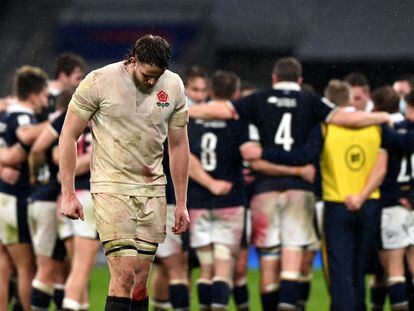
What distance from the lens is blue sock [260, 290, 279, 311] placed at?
34.0 ft

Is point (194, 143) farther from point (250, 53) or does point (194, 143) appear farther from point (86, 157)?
point (250, 53)

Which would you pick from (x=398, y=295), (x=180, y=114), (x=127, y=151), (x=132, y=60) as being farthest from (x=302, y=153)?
(x=132, y=60)

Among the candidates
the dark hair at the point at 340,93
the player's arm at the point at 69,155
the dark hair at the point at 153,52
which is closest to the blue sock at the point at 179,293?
the dark hair at the point at 340,93

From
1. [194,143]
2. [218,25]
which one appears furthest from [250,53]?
[194,143]

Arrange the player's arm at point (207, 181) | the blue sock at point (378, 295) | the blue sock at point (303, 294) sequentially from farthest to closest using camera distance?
1. the blue sock at point (378, 295)
2. the blue sock at point (303, 294)
3. the player's arm at point (207, 181)

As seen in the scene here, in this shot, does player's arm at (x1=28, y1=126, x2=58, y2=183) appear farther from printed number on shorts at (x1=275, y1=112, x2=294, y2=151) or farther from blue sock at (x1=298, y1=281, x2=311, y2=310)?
blue sock at (x1=298, y1=281, x2=311, y2=310)

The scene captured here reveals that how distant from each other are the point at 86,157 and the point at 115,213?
8.38 feet

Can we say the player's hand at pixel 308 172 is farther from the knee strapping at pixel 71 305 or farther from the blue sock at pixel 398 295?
the knee strapping at pixel 71 305

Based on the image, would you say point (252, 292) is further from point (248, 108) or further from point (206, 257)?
point (248, 108)

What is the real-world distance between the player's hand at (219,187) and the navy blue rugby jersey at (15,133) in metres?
1.53

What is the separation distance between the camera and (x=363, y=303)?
9.80m

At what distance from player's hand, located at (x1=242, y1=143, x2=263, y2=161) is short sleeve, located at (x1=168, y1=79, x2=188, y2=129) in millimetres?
2537

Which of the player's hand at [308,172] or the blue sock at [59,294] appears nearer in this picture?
the player's hand at [308,172]

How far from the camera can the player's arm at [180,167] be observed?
750 cm
